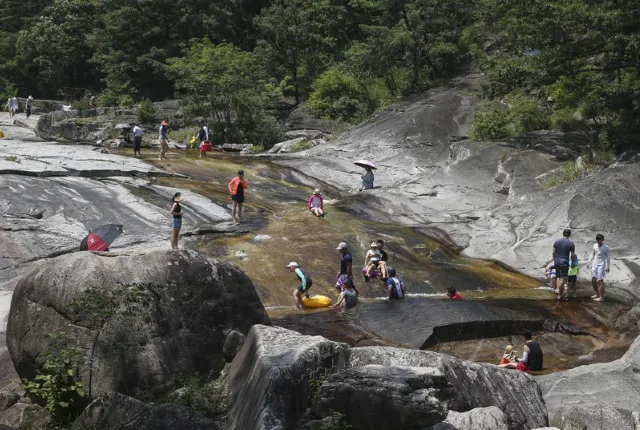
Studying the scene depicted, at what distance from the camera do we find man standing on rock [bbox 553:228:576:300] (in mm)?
16797

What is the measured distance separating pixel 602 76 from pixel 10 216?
18194mm

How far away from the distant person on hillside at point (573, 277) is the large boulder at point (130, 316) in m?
8.92

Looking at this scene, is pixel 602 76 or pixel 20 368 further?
pixel 602 76

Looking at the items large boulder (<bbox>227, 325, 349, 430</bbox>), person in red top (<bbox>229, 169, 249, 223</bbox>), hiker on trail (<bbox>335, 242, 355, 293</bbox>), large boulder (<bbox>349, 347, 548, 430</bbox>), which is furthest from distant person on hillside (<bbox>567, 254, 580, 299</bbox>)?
large boulder (<bbox>227, 325, 349, 430</bbox>)

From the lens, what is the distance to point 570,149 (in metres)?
25.1

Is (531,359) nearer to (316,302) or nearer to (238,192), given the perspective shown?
(316,302)

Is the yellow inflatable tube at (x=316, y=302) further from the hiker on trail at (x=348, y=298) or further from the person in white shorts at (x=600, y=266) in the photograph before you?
the person in white shorts at (x=600, y=266)

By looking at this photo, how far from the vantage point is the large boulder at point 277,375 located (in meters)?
8.08

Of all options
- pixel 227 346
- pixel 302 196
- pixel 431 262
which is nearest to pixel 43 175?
pixel 302 196

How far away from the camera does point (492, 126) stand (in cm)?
2841

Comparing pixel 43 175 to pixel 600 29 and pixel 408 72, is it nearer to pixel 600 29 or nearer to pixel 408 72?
pixel 600 29

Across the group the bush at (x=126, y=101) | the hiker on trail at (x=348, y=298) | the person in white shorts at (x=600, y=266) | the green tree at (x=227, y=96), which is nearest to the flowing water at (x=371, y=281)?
the hiker on trail at (x=348, y=298)

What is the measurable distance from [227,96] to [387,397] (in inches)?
1065

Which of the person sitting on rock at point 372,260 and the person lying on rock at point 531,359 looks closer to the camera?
the person lying on rock at point 531,359
